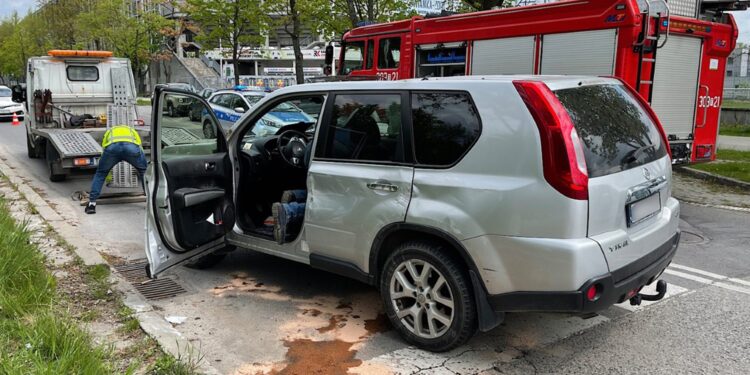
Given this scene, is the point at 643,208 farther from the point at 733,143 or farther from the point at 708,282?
the point at 733,143

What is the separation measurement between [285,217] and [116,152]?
4.28m

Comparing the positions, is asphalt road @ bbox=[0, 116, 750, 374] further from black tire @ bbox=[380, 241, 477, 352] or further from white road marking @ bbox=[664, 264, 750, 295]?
black tire @ bbox=[380, 241, 477, 352]

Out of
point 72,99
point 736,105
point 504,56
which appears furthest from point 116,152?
point 736,105

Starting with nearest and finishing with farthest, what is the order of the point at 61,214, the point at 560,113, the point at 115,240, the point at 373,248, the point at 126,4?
the point at 560,113
the point at 373,248
the point at 115,240
the point at 61,214
the point at 126,4

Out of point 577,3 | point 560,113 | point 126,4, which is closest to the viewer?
point 560,113

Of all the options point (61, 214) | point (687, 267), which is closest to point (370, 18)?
point (61, 214)

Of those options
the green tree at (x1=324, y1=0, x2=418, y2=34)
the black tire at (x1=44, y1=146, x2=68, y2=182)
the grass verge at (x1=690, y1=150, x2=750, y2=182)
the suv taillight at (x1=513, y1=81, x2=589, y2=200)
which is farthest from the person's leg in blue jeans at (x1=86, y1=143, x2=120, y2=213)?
the green tree at (x1=324, y1=0, x2=418, y2=34)

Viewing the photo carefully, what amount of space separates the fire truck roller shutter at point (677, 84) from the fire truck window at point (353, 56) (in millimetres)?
6306

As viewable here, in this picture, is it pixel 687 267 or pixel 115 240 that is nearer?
pixel 687 267

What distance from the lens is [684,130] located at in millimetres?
9070

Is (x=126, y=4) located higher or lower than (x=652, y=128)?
higher

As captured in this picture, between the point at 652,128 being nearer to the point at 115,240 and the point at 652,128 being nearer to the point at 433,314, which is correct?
the point at 433,314

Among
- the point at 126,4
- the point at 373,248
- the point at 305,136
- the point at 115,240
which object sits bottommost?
the point at 115,240

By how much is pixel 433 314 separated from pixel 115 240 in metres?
4.35
